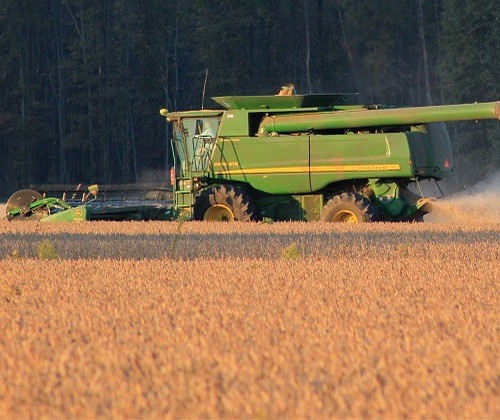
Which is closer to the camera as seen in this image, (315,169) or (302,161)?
(315,169)

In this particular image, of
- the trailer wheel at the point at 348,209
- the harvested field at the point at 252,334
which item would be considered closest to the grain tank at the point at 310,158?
the trailer wheel at the point at 348,209

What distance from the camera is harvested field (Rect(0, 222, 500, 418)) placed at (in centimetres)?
604

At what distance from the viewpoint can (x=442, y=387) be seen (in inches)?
245

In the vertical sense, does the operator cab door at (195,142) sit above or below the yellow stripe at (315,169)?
above

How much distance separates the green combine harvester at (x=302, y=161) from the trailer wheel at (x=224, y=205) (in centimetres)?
2

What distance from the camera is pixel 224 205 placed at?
23453 mm

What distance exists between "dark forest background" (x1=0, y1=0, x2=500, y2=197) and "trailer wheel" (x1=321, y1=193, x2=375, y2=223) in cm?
2951

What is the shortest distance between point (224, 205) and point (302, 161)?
5.54 ft

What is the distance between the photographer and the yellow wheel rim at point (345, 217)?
866 inches

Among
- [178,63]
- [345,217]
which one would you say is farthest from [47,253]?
[178,63]

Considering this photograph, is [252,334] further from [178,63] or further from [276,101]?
[178,63]

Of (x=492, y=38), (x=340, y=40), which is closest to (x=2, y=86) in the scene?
(x=340, y=40)

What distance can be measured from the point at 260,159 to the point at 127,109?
106 ft

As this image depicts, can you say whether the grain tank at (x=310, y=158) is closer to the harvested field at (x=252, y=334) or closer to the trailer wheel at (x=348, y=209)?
the trailer wheel at (x=348, y=209)
